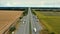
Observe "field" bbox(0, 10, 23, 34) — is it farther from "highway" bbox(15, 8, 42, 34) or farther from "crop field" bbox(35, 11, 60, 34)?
"crop field" bbox(35, 11, 60, 34)

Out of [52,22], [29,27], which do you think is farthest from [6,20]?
[29,27]

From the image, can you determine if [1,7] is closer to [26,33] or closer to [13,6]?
[13,6]

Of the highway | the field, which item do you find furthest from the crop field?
the field

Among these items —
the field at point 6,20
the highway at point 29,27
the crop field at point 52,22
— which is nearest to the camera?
the highway at point 29,27

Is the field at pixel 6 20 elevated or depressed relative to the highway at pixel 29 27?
depressed

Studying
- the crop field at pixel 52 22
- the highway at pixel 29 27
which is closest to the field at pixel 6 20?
the highway at pixel 29 27

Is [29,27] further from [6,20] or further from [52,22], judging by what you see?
[6,20]

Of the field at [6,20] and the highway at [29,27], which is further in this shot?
the field at [6,20]

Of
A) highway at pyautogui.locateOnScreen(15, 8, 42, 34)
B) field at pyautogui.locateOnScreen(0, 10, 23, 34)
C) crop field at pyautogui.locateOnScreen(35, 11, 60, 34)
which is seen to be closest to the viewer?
highway at pyautogui.locateOnScreen(15, 8, 42, 34)

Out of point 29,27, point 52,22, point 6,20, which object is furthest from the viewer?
point 6,20

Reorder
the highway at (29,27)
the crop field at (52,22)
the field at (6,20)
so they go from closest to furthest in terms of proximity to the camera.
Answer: the highway at (29,27) < the crop field at (52,22) < the field at (6,20)

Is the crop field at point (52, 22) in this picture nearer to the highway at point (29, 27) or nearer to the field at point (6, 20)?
the highway at point (29, 27)

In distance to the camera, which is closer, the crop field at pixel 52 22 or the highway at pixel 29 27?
the highway at pixel 29 27
